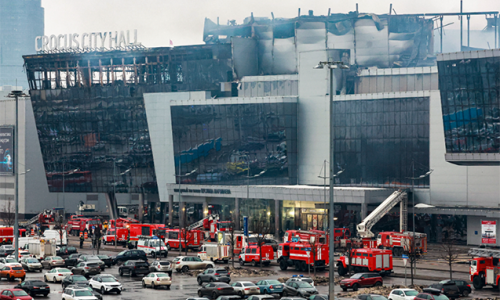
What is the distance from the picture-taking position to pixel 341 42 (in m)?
143

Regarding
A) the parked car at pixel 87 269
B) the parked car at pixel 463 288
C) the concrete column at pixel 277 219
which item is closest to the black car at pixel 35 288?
the parked car at pixel 87 269

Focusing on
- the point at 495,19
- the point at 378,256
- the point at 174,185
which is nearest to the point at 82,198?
the point at 174,185

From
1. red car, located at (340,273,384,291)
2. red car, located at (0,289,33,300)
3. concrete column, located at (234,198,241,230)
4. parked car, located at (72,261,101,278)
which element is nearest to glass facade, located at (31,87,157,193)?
concrete column, located at (234,198,241,230)

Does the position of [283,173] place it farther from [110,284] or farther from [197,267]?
[110,284]

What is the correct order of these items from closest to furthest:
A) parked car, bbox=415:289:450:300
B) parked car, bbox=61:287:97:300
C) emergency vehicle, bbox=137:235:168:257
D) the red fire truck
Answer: parked car, bbox=415:289:450:300 → parked car, bbox=61:287:97:300 → the red fire truck → emergency vehicle, bbox=137:235:168:257

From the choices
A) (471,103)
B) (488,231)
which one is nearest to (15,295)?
(488,231)

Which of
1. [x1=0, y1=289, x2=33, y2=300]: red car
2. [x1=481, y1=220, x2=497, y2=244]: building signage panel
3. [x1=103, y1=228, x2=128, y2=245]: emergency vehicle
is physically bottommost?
[x1=103, y1=228, x2=128, y2=245]: emergency vehicle

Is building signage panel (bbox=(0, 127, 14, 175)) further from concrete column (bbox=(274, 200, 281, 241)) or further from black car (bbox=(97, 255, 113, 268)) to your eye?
black car (bbox=(97, 255, 113, 268))

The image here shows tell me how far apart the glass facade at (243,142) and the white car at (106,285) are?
64.8 m

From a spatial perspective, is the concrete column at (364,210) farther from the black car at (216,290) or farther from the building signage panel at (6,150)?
the building signage panel at (6,150)

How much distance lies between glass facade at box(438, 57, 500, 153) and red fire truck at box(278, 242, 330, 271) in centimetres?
2361

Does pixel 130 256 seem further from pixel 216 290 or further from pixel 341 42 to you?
pixel 341 42

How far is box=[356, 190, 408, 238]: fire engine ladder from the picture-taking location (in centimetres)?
10212

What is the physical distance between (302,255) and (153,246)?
946 inches
